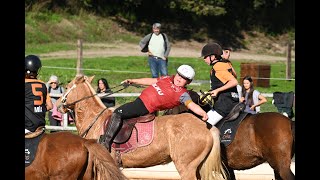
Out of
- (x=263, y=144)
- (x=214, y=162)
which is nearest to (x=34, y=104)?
(x=214, y=162)

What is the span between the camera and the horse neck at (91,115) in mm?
11420

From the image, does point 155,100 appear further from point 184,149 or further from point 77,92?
point 77,92

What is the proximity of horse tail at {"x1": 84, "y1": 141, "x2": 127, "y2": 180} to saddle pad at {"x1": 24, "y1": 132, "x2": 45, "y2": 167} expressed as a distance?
57 cm

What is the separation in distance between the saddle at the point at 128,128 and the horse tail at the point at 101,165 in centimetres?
205

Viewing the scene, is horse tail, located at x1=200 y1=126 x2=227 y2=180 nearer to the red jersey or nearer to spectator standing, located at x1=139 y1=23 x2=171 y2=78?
the red jersey

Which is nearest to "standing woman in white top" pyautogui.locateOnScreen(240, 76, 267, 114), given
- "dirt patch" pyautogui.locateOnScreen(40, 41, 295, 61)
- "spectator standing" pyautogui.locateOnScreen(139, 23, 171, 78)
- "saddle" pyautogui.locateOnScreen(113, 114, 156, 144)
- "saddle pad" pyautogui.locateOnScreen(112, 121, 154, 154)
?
"spectator standing" pyautogui.locateOnScreen(139, 23, 171, 78)

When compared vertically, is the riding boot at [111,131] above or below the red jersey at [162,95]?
below

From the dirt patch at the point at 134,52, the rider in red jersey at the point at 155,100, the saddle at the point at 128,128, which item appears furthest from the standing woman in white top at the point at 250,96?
the dirt patch at the point at 134,52

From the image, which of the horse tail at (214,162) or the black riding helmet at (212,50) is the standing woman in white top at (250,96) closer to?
the black riding helmet at (212,50)

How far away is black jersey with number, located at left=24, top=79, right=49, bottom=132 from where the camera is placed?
9.22m

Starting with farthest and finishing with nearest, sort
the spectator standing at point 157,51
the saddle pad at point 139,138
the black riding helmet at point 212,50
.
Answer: the spectator standing at point 157,51 < the black riding helmet at point 212,50 < the saddle pad at point 139,138

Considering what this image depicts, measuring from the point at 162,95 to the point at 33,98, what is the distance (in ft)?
7.86
